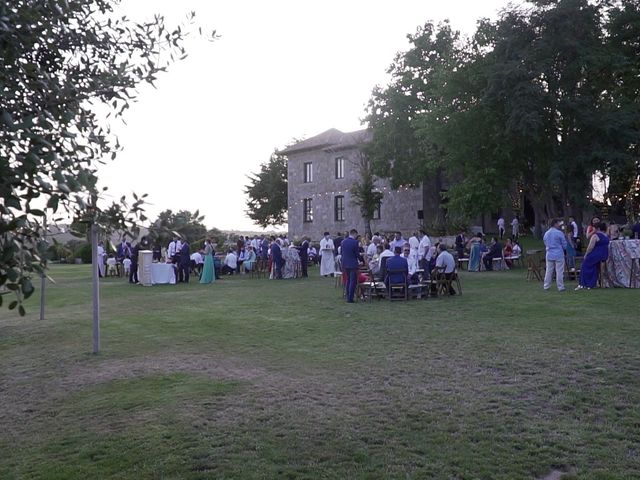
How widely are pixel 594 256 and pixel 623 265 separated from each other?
3.53 feet

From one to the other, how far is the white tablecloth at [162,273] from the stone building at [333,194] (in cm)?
2412

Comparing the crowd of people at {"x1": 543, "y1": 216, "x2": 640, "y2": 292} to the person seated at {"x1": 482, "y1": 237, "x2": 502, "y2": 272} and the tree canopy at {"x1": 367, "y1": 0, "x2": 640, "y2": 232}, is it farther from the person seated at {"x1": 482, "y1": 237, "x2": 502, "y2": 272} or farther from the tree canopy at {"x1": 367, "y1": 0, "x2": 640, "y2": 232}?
the tree canopy at {"x1": 367, "y1": 0, "x2": 640, "y2": 232}

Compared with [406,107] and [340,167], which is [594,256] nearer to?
[406,107]

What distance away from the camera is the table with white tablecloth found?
17188mm

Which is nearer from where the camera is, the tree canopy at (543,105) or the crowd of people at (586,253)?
the crowd of people at (586,253)

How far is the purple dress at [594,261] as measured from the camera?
16.8 metres

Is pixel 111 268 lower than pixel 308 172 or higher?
lower

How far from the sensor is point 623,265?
17.4 meters

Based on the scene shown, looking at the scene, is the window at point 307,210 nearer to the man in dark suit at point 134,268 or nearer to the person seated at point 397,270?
the man in dark suit at point 134,268

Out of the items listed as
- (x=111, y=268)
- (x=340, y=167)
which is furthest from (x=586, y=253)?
(x=340, y=167)

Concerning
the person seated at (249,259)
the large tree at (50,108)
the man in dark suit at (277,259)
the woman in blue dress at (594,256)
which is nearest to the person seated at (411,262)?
the woman in blue dress at (594,256)

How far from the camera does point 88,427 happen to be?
6020mm

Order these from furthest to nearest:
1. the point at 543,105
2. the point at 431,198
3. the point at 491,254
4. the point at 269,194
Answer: the point at 269,194 → the point at 431,198 → the point at 543,105 → the point at 491,254

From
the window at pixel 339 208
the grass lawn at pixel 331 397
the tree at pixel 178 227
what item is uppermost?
the window at pixel 339 208
